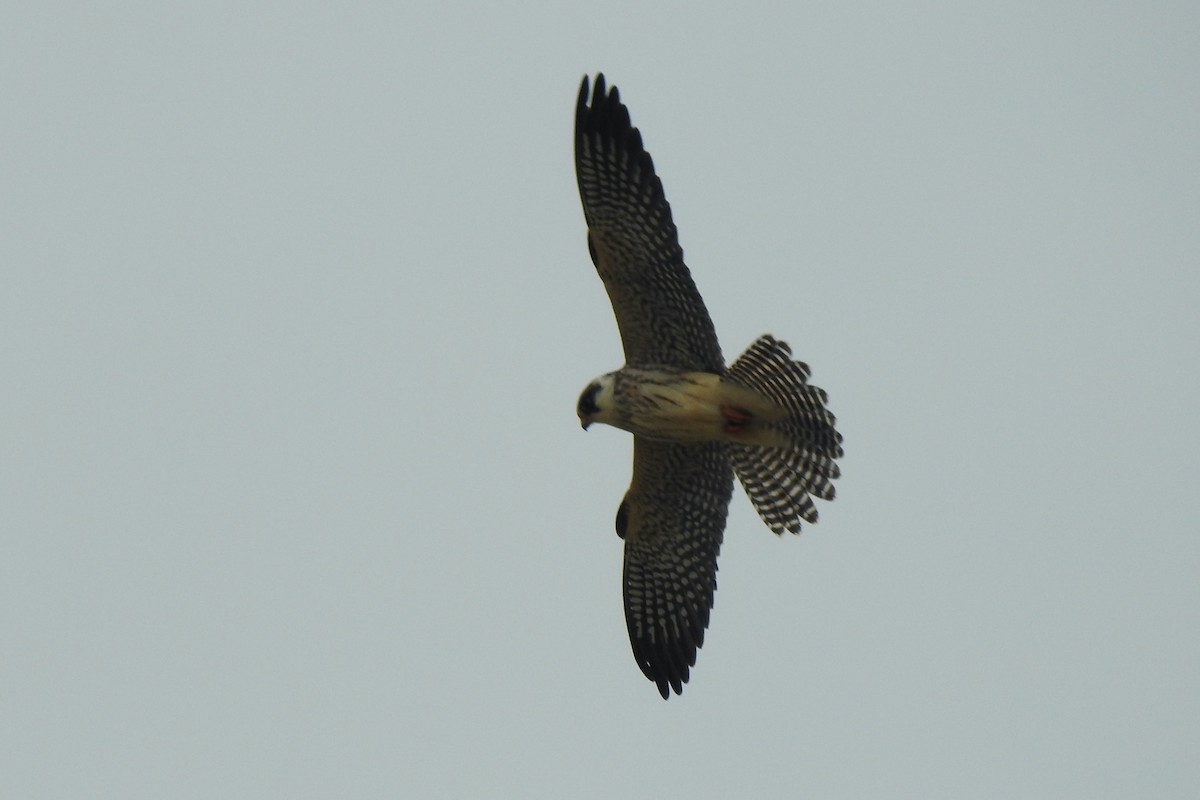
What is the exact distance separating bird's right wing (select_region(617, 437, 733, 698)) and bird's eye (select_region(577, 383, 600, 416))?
23.6 inches

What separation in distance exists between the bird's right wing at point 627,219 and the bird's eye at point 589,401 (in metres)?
0.69

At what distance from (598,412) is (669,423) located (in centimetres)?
54

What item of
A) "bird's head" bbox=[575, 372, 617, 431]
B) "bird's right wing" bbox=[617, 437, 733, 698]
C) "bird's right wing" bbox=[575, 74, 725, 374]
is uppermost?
"bird's right wing" bbox=[575, 74, 725, 374]

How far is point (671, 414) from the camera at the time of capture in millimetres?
11750

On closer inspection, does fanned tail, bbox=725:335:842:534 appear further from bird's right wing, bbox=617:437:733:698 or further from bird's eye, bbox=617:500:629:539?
bird's eye, bbox=617:500:629:539

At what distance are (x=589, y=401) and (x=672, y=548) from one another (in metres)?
1.47

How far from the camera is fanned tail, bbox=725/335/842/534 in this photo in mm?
11820

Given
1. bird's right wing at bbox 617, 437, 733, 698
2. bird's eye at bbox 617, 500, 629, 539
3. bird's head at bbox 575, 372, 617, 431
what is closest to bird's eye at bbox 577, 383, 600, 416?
bird's head at bbox 575, 372, 617, 431

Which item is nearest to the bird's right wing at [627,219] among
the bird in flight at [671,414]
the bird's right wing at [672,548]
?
the bird in flight at [671,414]

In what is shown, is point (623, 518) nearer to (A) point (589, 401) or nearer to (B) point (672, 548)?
(B) point (672, 548)

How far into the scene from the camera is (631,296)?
1160cm

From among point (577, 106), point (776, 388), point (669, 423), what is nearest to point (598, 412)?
point (669, 423)

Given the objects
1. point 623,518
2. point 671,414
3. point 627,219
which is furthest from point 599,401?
point 627,219

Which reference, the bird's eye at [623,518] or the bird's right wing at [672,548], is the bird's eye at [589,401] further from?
the bird's eye at [623,518]
